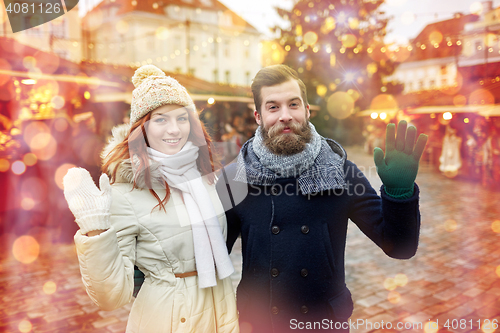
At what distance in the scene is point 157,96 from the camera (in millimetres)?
2064

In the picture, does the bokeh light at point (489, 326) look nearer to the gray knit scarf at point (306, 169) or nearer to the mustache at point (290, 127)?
the gray knit scarf at point (306, 169)

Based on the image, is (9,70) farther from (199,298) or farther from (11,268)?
(199,298)

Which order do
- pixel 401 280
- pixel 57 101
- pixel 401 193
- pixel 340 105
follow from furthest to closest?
pixel 340 105 < pixel 57 101 < pixel 401 280 < pixel 401 193

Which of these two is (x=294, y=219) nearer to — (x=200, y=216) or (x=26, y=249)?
(x=200, y=216)

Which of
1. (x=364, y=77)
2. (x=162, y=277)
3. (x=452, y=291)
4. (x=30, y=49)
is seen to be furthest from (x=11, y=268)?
(x=364, y=77)

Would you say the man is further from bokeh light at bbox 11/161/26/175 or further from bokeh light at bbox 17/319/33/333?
bokeh light at bbox 11/161/26/175

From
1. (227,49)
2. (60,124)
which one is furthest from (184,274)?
(227,49)

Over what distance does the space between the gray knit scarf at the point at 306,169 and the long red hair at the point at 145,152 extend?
0.22 metres

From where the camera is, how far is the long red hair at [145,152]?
2.00 m

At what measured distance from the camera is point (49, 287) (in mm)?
4785

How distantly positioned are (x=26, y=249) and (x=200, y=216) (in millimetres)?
5422

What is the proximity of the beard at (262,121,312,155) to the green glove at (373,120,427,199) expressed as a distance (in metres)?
0.49

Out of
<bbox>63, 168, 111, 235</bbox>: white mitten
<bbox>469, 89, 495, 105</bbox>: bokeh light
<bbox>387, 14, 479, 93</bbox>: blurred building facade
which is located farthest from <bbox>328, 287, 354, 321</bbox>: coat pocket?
<bbox>387, 14, 479, 93</bbox>: blurred building facade

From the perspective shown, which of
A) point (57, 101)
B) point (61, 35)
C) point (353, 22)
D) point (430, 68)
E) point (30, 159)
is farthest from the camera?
point (430, 68)
